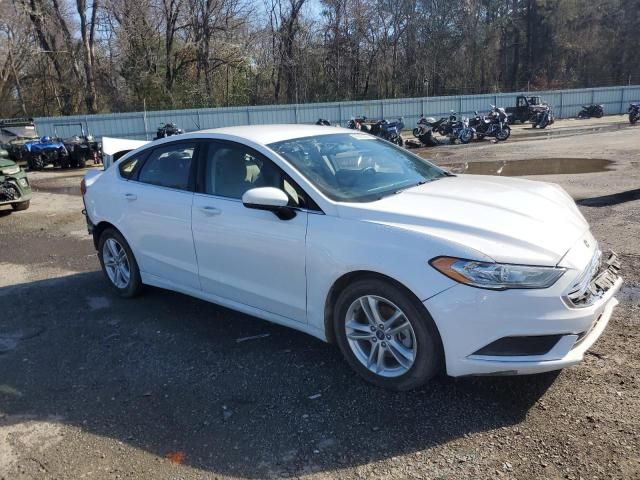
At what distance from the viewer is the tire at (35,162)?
19203 millimetres

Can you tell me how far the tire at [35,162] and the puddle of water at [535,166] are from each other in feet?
45.7

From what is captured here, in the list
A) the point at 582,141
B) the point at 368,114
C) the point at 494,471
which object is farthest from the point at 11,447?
the point at 368,114

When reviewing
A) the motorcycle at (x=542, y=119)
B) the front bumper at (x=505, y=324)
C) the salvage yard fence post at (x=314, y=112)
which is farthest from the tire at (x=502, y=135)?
the front bumper at (x=505, y=324)

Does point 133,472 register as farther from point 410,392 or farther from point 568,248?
point 568,248

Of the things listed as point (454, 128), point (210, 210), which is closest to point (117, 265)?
point (210, 210)

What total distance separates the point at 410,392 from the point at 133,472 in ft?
5.45

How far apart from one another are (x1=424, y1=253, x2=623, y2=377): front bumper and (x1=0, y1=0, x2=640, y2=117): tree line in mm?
32932

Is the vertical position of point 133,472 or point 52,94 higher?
point 52,94

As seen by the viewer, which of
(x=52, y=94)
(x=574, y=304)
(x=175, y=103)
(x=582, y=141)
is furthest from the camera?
(x=52, y=94)

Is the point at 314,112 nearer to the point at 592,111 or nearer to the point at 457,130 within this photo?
the point at 457,130

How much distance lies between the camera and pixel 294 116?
92.9ft

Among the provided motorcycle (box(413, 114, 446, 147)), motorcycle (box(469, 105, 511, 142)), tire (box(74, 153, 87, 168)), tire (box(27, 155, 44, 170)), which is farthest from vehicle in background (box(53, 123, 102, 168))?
motorcycle (box(469, 105, 511, 142))

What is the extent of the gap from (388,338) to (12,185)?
385 inches

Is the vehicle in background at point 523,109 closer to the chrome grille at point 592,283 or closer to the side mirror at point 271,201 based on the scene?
the chrome grille at point 592,283
